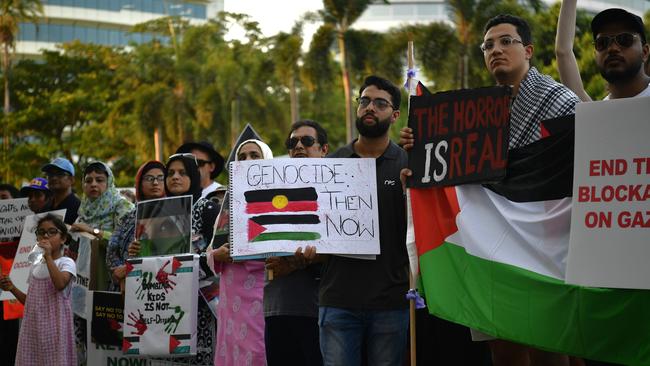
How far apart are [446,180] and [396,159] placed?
78cm

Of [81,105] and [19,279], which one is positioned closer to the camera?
[19,279]

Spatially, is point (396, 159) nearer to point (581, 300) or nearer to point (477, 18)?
point (581, 300)

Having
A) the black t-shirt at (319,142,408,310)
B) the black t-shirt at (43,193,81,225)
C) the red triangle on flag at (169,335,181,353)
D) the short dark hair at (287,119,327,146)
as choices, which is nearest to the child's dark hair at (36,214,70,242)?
the black t-shirt at (43,193,81,225)

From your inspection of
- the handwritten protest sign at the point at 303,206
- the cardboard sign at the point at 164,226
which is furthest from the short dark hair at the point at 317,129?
Result: the cardboard sign at the point at 164,226

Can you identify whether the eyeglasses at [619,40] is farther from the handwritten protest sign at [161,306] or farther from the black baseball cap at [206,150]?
the black baseball cap at [206,150]

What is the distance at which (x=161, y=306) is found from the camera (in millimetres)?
7902

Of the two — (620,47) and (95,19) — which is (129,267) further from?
(95,19)

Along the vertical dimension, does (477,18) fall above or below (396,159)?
above

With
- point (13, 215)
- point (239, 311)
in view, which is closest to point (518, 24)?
point (239, 311)

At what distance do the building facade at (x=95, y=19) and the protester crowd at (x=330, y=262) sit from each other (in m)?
77.0

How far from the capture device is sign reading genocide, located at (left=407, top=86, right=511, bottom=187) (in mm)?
5293

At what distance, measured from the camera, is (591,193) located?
4578 mm

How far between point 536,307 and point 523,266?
0.78 ft

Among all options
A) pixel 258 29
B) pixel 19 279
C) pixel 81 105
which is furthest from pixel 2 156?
pixel 19 279
